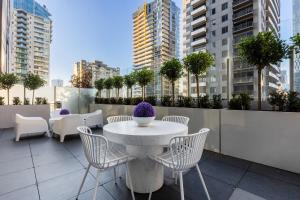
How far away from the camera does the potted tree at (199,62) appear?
3.87 meters

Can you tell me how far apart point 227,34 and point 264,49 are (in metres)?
17.6

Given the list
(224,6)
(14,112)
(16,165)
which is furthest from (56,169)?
(224,6)

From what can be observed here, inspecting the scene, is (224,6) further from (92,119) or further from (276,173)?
(276,173)

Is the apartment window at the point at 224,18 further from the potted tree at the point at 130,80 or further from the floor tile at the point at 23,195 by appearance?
the floor tile at the point at 23,195

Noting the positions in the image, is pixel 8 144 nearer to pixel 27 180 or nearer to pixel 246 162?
pixel 27 180

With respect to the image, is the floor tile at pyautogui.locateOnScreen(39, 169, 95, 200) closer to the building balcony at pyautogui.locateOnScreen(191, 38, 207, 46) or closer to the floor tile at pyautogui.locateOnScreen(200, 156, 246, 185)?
the floor tile at pyautogui.locateOnScreen(200, 156, 246, 185)

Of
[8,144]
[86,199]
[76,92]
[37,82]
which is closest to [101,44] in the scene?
[76,92]

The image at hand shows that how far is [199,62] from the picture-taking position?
12.7ft

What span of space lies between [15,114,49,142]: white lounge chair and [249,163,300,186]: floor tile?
5.23m

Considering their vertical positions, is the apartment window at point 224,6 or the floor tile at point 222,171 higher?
the apartment window at point 224,6

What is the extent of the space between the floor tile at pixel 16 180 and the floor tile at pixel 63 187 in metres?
0.24

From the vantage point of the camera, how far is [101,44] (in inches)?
476

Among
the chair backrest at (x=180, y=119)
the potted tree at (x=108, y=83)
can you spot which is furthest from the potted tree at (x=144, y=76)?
the chair backrest at (x=180, y=119)

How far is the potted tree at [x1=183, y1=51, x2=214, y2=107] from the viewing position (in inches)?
152
